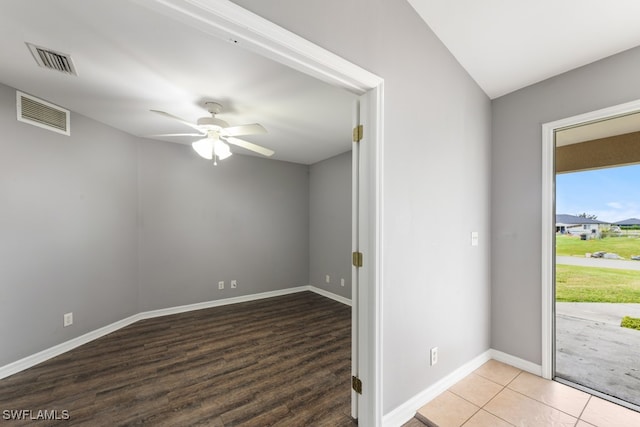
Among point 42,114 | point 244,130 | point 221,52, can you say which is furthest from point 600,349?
point 42,114

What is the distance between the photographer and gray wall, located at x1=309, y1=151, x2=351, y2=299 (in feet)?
14.2

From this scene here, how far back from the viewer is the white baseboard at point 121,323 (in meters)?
2.30

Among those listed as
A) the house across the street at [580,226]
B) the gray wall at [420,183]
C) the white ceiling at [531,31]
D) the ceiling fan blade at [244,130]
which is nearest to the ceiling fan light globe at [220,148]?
the ceiling fan blade at [244,130]

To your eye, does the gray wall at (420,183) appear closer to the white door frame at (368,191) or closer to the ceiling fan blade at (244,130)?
the white door frame at (368,191)

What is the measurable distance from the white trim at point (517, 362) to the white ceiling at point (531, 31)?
2.49 metres

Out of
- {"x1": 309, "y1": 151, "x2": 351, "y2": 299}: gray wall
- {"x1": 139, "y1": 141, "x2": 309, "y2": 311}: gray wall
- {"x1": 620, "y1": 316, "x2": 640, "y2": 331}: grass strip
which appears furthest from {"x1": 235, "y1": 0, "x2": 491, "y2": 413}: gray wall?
{"x1": 139, "y1": 141, "x2": 309, "y2": 311}: gray wall

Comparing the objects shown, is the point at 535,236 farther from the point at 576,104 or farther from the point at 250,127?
the point at 250,127

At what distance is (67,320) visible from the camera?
8.84 feet

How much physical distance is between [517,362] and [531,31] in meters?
2.71

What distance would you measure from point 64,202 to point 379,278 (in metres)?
3.36

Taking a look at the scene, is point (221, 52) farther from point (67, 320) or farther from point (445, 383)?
point (67, 320)

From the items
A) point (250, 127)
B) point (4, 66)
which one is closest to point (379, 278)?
point (250, 127)

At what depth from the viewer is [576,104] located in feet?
6.60

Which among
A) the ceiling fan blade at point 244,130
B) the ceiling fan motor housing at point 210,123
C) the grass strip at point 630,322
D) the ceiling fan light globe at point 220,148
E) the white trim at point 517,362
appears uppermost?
the ceiling fan motor housing at point 210,123
